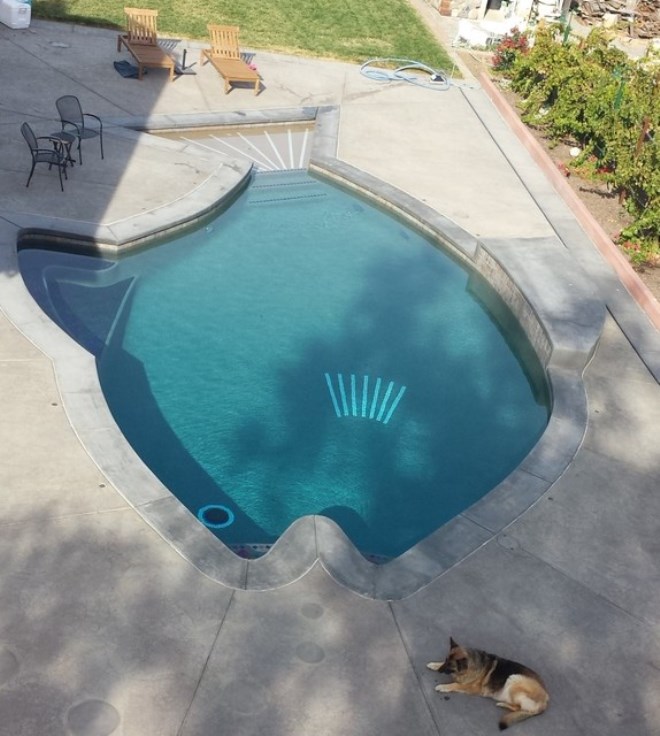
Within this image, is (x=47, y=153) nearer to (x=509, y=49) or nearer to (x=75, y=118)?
(x=75, y=118)

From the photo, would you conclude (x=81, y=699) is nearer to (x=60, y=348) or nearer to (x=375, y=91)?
(x=60, y=348)

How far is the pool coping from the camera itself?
29.4 feet

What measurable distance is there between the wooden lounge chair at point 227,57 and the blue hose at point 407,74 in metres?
3.35

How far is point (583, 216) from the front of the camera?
1698 cm

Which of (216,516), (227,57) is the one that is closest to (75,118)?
(227,57)

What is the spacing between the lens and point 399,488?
11055 mm

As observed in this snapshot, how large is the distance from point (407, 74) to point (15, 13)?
958 cm

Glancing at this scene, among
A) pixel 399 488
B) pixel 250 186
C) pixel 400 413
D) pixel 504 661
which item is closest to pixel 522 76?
pixel 250 186

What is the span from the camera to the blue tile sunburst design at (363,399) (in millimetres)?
12133

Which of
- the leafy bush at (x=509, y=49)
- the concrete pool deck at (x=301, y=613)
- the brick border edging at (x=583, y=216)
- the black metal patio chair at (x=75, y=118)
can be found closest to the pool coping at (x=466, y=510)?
the concrete pool deck at (x=301, y=613)

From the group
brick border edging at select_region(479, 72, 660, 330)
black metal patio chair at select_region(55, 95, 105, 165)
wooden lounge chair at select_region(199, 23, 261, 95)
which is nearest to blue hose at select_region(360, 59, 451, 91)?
brick border edging at select_region(479, 72, 660, 330)

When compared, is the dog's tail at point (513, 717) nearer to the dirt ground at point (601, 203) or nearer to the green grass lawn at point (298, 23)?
the dirt ground at point (601, 203)

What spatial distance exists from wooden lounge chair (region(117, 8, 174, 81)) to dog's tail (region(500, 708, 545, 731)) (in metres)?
17.0

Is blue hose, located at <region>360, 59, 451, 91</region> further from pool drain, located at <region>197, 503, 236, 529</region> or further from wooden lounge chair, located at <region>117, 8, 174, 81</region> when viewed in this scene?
pool drain, located at <region>197, 503, 236, 529</region>
